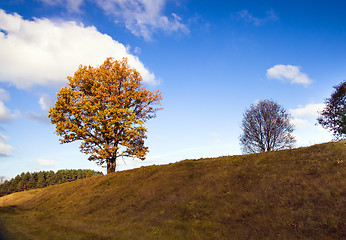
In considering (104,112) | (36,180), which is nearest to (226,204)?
(104,112)

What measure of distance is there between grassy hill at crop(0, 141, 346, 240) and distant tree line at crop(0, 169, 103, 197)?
101 metres

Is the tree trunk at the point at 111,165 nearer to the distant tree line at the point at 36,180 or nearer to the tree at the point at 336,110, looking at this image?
the tree at the point at 336,110

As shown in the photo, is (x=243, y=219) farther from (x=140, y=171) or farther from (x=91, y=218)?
(x=140, y=171)

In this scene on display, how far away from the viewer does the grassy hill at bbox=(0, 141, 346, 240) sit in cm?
1016

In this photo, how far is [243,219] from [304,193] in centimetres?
366

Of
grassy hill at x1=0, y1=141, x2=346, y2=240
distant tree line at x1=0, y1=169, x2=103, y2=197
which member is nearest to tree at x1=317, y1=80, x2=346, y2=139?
grassy hill at x1=0, y1=141, x2=346, y2=240

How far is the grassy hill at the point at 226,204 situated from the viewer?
400 inches

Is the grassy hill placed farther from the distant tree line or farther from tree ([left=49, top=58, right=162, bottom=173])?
the distant tree line

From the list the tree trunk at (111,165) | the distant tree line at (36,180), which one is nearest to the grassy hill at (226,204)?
the tree trunk at (111,165)

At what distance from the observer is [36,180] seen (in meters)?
115

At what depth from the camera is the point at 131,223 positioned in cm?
1429

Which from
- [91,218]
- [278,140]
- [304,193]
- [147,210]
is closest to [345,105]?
[278,140]

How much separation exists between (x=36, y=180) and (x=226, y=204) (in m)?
130

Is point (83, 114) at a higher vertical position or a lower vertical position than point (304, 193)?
higher
